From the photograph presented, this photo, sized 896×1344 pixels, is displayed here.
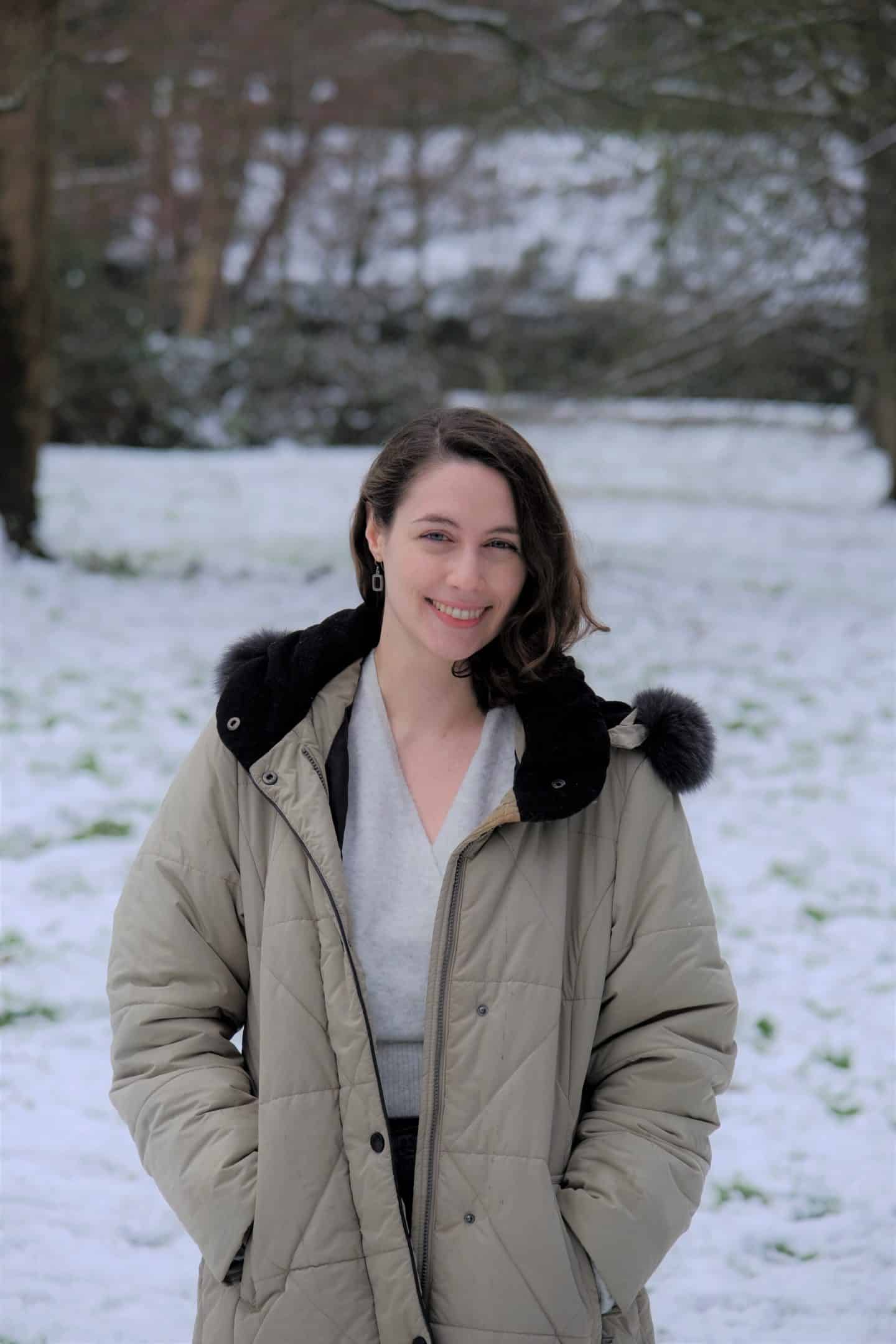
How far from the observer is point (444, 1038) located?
5.67 feet

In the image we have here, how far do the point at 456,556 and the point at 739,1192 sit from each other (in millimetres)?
1875

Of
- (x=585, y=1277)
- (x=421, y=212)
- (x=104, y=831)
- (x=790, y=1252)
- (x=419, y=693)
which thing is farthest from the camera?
(x=421, y=212)

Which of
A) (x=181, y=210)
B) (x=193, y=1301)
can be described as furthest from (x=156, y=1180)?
(x=181, y=210)

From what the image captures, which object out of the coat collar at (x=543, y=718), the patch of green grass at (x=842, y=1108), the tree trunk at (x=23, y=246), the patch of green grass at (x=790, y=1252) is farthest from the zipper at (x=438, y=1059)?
the tree trunk at (x=23, y=246)

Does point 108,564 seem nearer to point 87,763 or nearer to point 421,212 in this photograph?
point 87,763

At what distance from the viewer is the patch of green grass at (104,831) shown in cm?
478

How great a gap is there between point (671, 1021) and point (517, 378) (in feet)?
62.1

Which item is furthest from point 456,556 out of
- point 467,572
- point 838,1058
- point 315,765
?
point 838,1058

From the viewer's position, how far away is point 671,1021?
182 centimetres

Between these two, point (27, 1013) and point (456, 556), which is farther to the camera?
point (27, 1013)

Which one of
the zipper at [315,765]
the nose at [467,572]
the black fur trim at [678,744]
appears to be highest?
the nose at [467,572]

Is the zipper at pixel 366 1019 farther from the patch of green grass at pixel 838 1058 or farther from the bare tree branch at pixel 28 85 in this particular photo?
the bare tree branch at pixel 28 85

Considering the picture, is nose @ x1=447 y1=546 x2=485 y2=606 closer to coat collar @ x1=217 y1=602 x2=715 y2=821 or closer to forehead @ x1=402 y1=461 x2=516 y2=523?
forehead @ x1=402 y1=461 x2=516 y2=523

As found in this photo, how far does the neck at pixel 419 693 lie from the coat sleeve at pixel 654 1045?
11.6 inches
